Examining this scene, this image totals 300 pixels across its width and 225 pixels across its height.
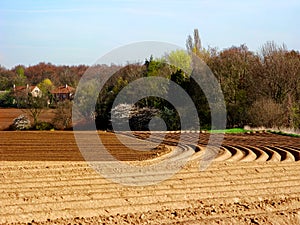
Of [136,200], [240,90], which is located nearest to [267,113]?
[240,90]

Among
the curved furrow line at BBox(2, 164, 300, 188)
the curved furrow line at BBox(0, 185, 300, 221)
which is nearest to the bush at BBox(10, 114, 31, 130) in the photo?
the curved furrow line at BBox(2, 164, 300, 188)

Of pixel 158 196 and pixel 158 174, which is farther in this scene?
pixel 158 174

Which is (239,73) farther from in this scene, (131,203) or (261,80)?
(131,203)

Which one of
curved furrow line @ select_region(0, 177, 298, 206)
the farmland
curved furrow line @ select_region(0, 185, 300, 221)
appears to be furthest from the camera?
curved furrow line @ select_region(0, 177, 298, 206)

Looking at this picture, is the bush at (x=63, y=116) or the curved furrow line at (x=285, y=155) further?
the bush at (x=63, y=116)

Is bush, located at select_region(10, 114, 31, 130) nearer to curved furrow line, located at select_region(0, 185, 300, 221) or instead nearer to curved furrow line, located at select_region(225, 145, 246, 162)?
curved furrow line, located at select_region(225, 145, 246, 162)

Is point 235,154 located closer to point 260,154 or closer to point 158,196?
point 260,154

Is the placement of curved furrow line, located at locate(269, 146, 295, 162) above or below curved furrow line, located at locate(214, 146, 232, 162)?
above

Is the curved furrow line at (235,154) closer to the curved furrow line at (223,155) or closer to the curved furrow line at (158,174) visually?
the curved furrow line at (223,155)

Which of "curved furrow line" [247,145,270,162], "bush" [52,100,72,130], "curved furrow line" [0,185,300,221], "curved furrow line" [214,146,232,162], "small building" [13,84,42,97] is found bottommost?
"curved furrow line" [0,185,300,221]

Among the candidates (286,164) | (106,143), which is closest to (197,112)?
(106,143)

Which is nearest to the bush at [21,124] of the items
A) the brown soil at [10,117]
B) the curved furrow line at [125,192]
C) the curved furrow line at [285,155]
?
the brown soil at [10,117]

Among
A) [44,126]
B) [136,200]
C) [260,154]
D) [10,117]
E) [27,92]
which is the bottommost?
[136,200]

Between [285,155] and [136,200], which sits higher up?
[285,155]
